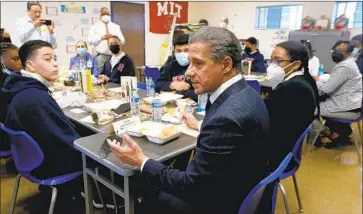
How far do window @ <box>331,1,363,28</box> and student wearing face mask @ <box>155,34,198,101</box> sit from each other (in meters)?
4.44

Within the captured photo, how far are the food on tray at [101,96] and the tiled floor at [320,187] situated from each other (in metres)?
0.89

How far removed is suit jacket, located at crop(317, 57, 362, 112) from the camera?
2.71 m

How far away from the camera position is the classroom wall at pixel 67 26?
4.40m

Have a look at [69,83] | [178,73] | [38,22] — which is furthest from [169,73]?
[38,22]

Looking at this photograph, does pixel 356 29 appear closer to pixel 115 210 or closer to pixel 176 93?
pixel 176 93

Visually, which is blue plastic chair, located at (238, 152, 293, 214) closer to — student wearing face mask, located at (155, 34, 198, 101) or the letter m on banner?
student wearing face mask, located at (155, 34, 198, 101)

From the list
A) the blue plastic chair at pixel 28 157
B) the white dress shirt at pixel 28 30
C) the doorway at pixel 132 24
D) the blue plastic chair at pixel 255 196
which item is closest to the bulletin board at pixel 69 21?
the doorway at pixel 132 24

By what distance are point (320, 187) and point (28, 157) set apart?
7.39 ft

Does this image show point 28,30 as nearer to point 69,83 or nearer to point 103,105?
point 69,83

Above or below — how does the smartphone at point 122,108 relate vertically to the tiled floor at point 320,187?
above

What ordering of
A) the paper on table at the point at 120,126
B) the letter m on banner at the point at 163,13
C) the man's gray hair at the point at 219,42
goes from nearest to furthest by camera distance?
1. the man's gray hair at the point at 219,42
2. the paper on table at the point at 120,126
3. the letter m on banner at the point at 163,13

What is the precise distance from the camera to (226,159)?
0.91 meters

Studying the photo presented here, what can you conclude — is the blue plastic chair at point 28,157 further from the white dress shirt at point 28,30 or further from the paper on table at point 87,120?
the white dress shirt at point 28,30

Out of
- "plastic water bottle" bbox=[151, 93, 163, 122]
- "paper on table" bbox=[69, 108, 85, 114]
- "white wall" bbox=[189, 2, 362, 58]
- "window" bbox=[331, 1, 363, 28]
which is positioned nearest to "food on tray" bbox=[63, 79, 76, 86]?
"paper on table" bbox=[69, 108, 85, 114]
